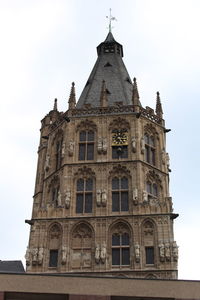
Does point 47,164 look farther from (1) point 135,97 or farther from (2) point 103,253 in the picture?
(2) point 103,253

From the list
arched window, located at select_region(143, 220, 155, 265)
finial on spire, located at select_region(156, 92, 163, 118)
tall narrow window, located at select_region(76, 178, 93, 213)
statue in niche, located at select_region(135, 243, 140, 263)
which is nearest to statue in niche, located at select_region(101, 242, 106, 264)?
statue in niche, located at select_region(135, 243, 140, 263)

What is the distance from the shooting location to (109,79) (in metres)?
44.1

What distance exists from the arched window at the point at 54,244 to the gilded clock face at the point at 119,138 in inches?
300

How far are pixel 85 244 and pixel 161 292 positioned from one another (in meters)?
13.4

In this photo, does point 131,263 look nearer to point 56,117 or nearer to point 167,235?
point 167,235

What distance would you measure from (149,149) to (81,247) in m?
9.52

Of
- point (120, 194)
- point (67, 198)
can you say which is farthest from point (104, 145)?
point (67, 198)

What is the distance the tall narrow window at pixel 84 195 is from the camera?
34.0 metres

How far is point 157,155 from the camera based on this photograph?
3788 cm

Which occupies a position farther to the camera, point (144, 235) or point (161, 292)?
point (144, 235)

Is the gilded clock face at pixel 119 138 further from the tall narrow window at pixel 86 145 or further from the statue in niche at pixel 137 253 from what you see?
the statue in niche at pixel 137 253

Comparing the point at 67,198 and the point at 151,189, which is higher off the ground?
the point at 151,189

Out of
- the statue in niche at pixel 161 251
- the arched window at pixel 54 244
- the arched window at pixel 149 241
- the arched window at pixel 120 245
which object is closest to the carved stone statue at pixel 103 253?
the arched window at pixel 120 245

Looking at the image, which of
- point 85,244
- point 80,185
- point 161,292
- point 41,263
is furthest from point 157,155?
point 161,292
